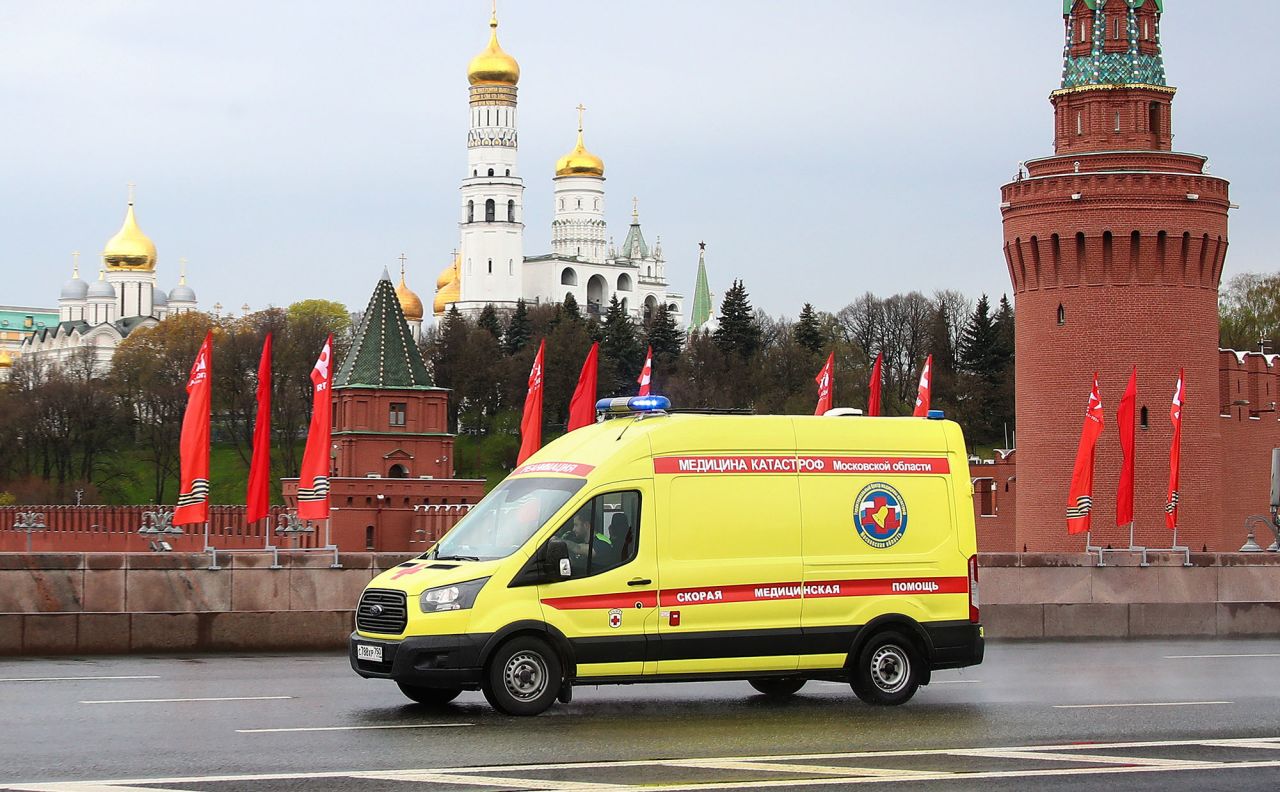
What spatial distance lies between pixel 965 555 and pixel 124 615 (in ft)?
28.9

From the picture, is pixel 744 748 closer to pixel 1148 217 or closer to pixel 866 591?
pixel 866 591

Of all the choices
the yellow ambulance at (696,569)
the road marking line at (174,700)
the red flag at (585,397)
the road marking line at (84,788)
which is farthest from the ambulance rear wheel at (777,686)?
the red flag at (585,397)

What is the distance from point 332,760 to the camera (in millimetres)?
11609

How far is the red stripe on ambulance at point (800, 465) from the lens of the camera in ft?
48.3

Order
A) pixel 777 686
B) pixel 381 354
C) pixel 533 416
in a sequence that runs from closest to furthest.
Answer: pixel 777 686 → pixel 533 416 → pixel 381 354

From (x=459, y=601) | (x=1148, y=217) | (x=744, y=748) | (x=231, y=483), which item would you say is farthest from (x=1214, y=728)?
(x=231, y=483)

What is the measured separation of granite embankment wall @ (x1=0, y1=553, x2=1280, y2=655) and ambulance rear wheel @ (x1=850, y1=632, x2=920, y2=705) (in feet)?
23.6

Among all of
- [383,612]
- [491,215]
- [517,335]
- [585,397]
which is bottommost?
[383,612]

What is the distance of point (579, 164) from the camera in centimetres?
17862

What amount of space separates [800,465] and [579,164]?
165122 mm

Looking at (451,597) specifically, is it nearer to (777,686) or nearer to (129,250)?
(777,686)

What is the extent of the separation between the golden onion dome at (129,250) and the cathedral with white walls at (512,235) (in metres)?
25.1

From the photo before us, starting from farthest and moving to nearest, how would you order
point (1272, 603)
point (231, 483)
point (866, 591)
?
point (231, 483)
point (1272, 603)
point (866, 591)

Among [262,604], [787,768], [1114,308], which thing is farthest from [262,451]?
[1114,308]
